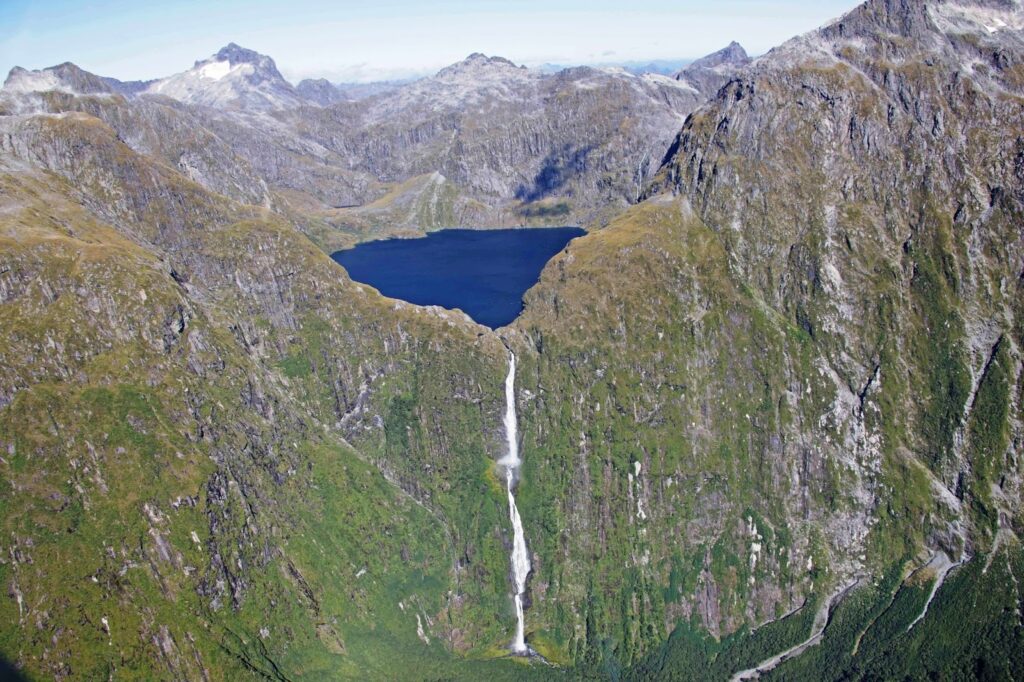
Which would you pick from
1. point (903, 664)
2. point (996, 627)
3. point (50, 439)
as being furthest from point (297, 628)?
point (996, 627)

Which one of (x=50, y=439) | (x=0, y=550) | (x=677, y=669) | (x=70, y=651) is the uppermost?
(x=50, y=439)

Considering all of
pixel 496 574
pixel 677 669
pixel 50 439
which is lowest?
pixel 677 669

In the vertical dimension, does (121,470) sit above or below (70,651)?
above

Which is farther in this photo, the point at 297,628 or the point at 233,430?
the point at 233,430

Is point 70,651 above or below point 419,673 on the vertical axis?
above

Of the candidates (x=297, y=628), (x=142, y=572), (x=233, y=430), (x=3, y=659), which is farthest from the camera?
(x=233, y=430)

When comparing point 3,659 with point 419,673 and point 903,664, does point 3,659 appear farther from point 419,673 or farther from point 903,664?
point 903,664

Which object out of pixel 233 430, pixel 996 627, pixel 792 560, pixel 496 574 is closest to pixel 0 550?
pixel 233 430

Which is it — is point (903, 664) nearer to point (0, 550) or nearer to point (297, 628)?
point (297, 628)

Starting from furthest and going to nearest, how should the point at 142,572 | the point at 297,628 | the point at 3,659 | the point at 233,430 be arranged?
the point at 233,430 < the point at 297,628 < the point at 142,572 < the point at 3,659
